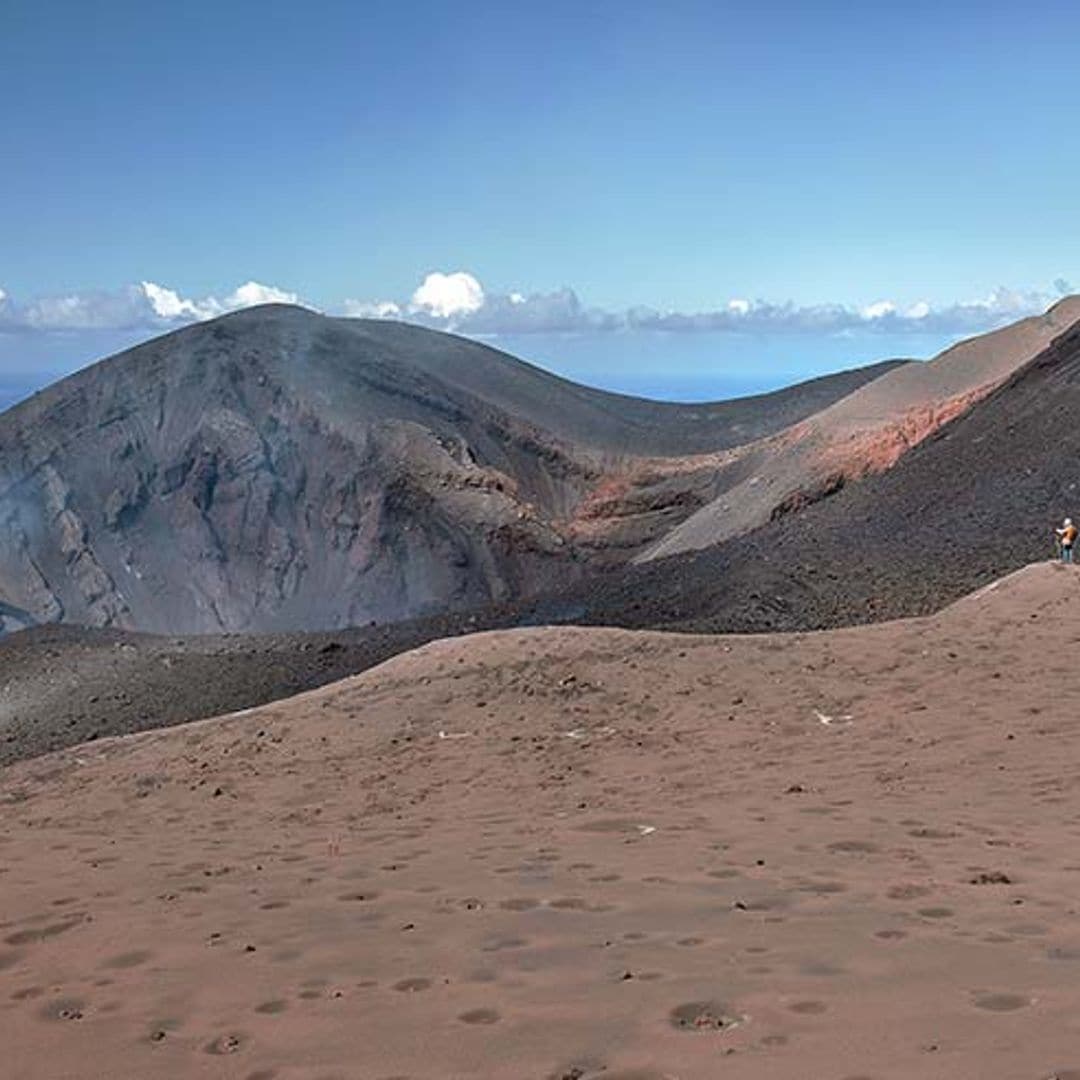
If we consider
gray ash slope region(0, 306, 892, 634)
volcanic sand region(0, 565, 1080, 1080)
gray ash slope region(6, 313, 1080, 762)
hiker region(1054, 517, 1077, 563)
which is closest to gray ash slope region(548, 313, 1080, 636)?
gray ash slope region(6, 313, 1080, 762)

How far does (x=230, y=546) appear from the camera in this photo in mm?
46844

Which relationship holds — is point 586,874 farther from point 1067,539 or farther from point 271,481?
point 271,481

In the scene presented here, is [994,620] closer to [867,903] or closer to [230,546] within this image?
[867,903]

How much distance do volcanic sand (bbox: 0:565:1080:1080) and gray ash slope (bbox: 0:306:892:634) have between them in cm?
2808

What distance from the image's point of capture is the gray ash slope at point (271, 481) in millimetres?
41562

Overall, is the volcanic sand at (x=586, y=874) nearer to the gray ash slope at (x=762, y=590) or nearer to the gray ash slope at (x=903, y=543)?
the gray ash slope at (x=903, y=543)

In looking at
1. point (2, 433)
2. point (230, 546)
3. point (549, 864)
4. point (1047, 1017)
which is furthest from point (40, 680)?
point (2, 433)

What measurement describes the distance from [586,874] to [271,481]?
41.3 m

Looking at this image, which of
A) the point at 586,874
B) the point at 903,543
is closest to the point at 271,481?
the point at 903,543

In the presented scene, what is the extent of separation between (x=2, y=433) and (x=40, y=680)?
30.3 meters

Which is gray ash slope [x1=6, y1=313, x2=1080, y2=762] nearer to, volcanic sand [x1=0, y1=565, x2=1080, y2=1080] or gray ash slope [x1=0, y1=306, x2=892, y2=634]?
volcanic sand [x1=0, y1=565, x2=1080, y2=1080]

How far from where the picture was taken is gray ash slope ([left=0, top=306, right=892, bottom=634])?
4156cm

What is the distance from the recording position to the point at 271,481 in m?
46.0

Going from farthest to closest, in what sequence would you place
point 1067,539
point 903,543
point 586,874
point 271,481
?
point 271,481, point 903,543, point 1067,539, point 586,874
